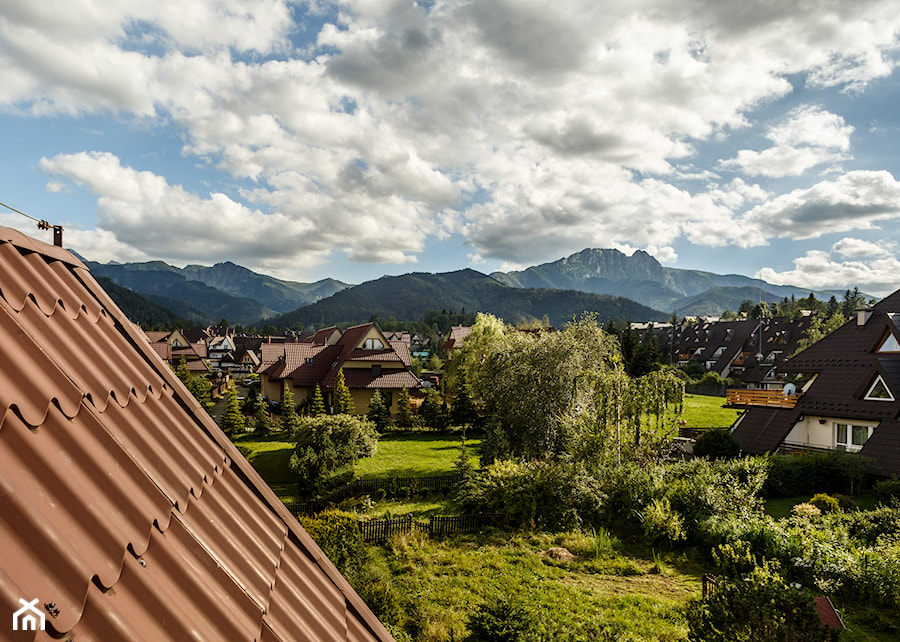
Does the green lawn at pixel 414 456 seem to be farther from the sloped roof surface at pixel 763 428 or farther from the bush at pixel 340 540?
the sloped roof surface at pixel 763 428

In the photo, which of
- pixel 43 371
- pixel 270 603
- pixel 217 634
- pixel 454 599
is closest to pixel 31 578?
pixel 217 634

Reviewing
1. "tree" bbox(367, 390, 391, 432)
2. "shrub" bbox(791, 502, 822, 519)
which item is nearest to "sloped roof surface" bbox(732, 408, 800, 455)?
"shrub" bbox(791, 502, 822, 519)

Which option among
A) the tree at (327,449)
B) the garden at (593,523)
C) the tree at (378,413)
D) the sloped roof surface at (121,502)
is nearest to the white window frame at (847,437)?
the garden at (593,523)

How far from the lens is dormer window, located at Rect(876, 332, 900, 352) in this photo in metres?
23.1

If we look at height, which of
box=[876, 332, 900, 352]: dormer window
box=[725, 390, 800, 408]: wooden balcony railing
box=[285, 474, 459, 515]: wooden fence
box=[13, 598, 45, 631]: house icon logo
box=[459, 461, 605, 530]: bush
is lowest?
box=[285, 474, 459, 515]: wooden fence

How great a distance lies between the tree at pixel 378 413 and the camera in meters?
36.0

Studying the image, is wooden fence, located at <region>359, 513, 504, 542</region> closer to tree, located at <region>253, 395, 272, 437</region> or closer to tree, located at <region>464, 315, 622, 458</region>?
tree, located at <region>464, 315, 622, 458</region>

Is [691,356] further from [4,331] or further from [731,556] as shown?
[4,331]

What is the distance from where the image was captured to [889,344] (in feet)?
77.0

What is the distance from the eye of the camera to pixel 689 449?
28.5m

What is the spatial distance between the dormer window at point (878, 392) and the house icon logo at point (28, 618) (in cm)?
2957

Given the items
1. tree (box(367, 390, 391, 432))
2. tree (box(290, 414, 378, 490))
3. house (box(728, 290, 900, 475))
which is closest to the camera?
tree (box(290, 414, 378, 490))

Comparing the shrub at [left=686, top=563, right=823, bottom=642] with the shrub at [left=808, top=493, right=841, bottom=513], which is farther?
the shrub at [left=808, top=493, right=841, bottom=513]

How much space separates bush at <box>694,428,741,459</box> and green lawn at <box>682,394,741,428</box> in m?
6.34
